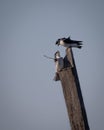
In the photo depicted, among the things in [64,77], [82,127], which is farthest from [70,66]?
[82,127]

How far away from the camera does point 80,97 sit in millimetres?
2332

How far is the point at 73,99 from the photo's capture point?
240 centimetres

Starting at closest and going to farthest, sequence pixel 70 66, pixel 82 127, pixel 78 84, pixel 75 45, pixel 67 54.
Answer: pixel 82 127 → pixel 78 84 → pixel 70 66 → pixel 67 54 → pixel 75 45

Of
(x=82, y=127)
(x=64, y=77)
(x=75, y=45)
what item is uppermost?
(x=75, y=45)

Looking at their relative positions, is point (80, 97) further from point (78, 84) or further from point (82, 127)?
point (82, 127)

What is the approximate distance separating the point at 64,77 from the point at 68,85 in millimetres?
143

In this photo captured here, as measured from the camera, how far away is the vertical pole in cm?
228

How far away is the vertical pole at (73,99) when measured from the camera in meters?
2.28

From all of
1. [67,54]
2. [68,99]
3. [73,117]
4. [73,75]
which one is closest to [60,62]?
[67,54]

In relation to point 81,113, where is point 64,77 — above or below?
above

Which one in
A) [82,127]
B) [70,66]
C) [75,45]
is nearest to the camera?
[82,127]

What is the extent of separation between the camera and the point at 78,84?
7.88ft

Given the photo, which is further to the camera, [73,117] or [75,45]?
[75,45]

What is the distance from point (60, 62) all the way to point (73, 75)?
16.7 inches
